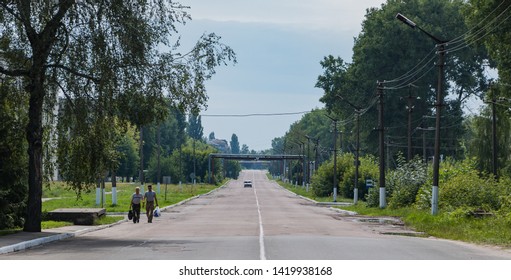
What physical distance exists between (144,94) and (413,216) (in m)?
17.5

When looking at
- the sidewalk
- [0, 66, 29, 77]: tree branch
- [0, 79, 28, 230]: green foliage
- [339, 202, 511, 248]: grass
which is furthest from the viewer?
[0, 79, 28, 230]: green foliage

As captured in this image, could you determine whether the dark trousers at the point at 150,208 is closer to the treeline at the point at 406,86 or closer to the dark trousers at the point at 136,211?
the dark trousers at the point at 136,211

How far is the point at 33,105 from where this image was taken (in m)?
28.0

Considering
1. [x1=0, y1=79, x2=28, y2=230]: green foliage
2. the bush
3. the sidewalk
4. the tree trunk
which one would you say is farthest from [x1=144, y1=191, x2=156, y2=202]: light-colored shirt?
the bush

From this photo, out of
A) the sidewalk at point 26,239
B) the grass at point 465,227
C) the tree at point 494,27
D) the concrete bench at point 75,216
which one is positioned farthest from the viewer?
the tree at point 494,27

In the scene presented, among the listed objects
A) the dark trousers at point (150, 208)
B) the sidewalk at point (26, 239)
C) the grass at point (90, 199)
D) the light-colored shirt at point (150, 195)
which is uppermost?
the light-colored shirt at point (150, 195)

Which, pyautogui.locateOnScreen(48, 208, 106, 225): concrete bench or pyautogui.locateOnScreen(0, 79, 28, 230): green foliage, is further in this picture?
pyautogui.locateOnScreen(48, 208, 106, 225): concrete bench

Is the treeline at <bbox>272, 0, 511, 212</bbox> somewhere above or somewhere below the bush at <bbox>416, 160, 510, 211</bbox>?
above

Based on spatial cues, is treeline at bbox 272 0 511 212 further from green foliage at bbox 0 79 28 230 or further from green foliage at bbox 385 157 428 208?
green foliage at bbox 0 79 28 230

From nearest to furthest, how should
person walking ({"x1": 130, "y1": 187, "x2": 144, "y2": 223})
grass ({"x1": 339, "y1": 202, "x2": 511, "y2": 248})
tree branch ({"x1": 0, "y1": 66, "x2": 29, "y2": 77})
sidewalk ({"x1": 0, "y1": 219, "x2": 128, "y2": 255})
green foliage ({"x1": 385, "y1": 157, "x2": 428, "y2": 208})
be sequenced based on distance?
sidewalk ({"x1": 0, "y1": 219, "x2": 128, "y2": 255}) → grass ({"x1": 339, "y1": 202, "x2": 511, "y2": 248}) → tree branch ({"x1": 0, "y1": 66, "x2": 29, "y2": 77}) → person walking ({"x1": 130, "y1": 187, "x2": 144, "y2": 223}) → green foliage ({"x1": 385, "y1": 157, "x2": 428, "y2": 208})

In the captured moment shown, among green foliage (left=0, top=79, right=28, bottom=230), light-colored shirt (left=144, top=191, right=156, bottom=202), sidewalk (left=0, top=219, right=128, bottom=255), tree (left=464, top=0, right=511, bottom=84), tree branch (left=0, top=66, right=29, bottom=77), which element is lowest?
sidewalk (left=0, top=219, right=128, bottom=255)

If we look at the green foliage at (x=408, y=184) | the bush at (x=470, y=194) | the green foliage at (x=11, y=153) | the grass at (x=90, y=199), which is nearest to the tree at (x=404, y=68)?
the grass at (x=90, y=199)

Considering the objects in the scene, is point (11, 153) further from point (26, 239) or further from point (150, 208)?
point (150, 208)

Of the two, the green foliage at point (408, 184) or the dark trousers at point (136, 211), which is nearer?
the dark trousers at point (136, 211)
